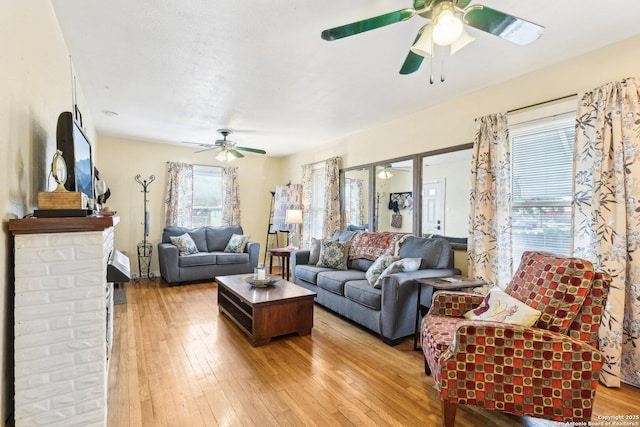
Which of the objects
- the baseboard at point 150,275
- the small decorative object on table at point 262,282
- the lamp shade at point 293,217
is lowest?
the baseboard at point 150,275

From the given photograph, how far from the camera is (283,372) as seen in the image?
7.65 ft

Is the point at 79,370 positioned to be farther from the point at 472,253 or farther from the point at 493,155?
the point at 493,155

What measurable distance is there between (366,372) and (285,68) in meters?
2.59

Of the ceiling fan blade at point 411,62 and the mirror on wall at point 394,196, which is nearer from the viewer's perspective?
the ceiling fan blade at point 411,62

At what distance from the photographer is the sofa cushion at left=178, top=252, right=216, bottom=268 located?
4.93 m

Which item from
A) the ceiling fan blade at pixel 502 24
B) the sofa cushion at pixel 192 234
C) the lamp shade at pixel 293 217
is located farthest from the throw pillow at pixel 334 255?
the ceiling fan blade at pixel 502 24

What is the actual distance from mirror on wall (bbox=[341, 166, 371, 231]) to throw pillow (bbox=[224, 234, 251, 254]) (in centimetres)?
187

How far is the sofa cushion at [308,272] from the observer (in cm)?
392

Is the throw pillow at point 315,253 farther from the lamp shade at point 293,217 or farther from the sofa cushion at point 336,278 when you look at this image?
the lamp shade at point 293,217

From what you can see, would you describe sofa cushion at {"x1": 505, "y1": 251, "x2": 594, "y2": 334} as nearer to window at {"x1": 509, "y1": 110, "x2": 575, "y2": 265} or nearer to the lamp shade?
window at {"x1": 509, "y1": 110, "x2": 575, "y2": 265}

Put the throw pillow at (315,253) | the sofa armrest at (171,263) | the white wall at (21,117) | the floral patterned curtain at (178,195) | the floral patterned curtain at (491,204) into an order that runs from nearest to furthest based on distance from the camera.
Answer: the white wall at (21,117) < the floral patterned curtain at (491,204) < the throw pillow at (315,253) < the sofa armrest at (171,263) < the floral patterned curtain at (178,195)

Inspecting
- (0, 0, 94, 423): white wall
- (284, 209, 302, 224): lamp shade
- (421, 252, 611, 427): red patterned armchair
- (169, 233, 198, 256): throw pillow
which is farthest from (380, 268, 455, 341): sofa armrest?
(169, 233, 198, 256): throw pillow

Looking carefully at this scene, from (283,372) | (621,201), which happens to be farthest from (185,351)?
(621,201)

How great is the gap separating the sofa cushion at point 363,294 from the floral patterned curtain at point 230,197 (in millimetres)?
3628
